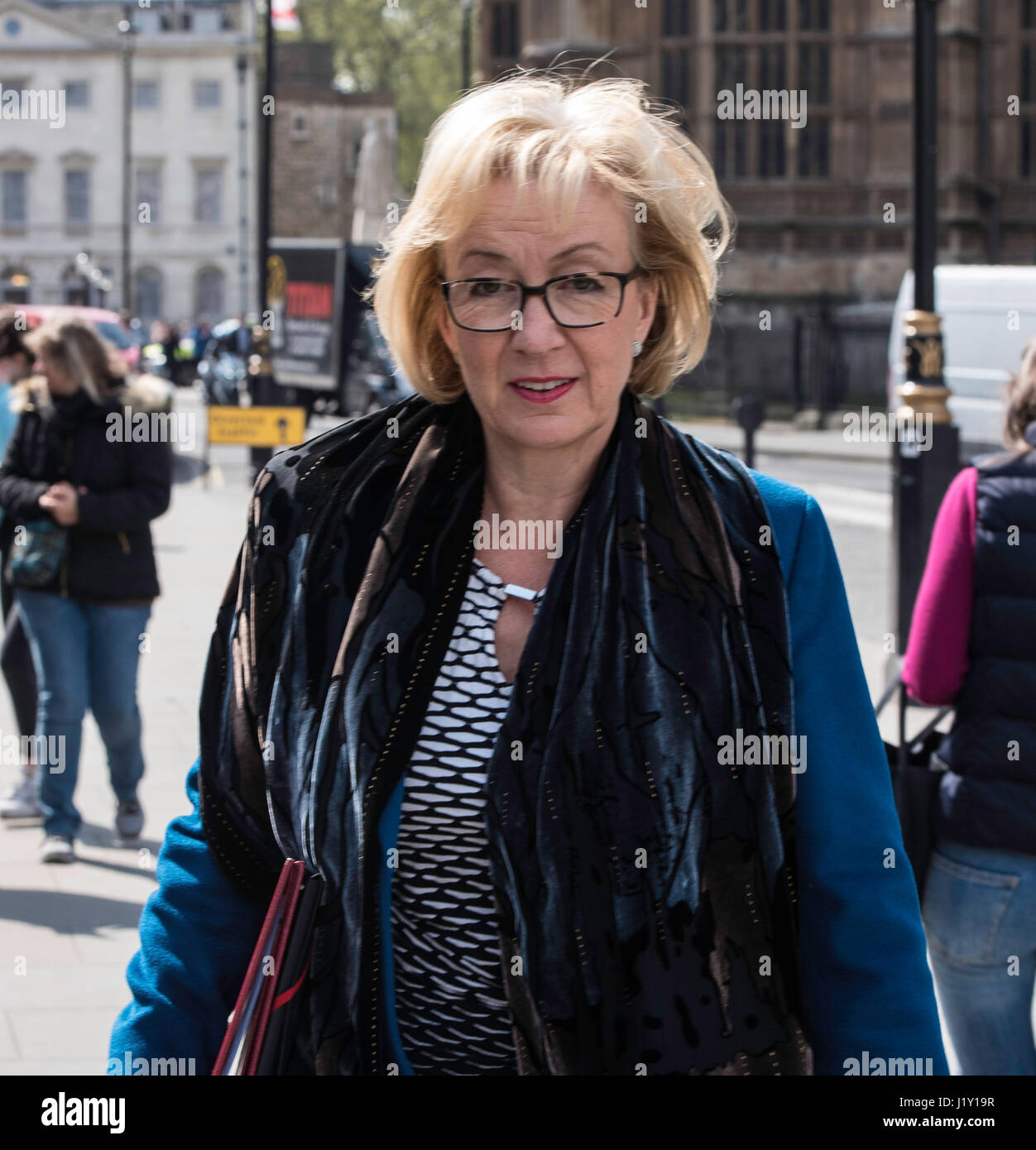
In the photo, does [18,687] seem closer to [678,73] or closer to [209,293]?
[678,73]

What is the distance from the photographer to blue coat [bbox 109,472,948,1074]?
190cm

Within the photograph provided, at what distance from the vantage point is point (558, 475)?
6.68 ft

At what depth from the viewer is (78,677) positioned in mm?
6324

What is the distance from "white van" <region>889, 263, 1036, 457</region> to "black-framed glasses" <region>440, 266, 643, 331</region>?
13.0m

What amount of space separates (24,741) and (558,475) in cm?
526

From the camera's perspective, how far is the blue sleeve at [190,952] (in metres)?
1.98

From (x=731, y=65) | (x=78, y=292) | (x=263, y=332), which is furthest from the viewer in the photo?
(x=78, y=292)

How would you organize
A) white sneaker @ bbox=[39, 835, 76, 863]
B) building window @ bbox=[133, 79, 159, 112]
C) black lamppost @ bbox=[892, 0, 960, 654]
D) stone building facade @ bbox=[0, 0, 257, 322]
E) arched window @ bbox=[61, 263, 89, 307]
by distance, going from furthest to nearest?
Result: building window @ bbox=[133, 79, 159, 112] → stone building facade @ bbox=[0, 0, 257, 322] → arched window @ bbox=[61, 263, 89, 307] → black lamppost @ bbox=[892, 0, 960, 654] → white sneaker @ bbox=[39, 835, 76, 863]

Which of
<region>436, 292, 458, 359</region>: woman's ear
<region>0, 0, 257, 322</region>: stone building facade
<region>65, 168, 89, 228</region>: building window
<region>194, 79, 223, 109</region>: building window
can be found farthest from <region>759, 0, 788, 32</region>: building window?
<region>65, 168, 89, 228</region>: building window

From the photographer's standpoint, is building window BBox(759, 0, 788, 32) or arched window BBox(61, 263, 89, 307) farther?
arched window BBox(61, 263, 89, 307)

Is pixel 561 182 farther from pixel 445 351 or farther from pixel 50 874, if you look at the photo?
pixel 50 874

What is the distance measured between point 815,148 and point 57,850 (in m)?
32.5

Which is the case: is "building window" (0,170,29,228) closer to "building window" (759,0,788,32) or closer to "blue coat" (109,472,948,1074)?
"building window" (759,0,788,32)

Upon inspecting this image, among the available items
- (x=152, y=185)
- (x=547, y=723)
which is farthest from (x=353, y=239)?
(x=547, y=723)
